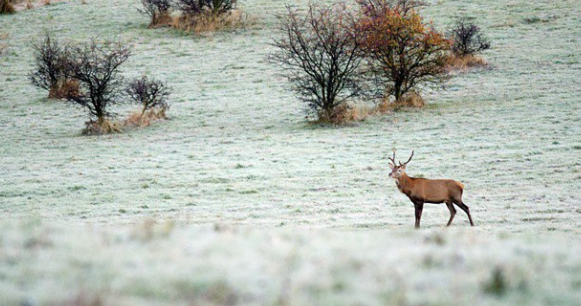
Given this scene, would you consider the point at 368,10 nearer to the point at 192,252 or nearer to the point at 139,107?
the point at 139,107

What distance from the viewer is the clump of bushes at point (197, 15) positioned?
4484cm

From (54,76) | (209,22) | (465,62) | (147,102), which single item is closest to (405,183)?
(147,102)

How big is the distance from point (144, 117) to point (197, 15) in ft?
60.8

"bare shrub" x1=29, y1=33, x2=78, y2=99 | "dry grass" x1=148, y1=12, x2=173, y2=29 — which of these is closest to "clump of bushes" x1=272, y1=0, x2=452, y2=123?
"bare shrub" x1=29, y1=33, x2=78, y2=99

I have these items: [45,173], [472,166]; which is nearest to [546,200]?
[472,166]

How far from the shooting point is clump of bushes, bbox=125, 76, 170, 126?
2823 cm

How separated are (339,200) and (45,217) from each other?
6.72m

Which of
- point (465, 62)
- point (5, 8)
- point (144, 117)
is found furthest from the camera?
point (5, 8)

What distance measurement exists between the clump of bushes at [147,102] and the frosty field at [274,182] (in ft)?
3.07

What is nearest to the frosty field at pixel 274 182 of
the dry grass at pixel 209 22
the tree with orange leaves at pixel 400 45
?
the dry grass at pixel 209 22

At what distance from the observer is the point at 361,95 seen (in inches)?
1202

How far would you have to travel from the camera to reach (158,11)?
46.5m

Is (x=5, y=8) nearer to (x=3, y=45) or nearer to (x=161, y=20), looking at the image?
(x=3, y=45)

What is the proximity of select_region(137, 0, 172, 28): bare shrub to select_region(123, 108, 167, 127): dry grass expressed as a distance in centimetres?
1832
